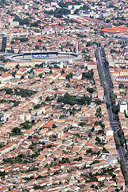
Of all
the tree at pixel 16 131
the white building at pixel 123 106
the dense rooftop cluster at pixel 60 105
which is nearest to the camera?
the dense rooftop cluster at pixel 60 105

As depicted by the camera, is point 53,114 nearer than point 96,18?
Yes

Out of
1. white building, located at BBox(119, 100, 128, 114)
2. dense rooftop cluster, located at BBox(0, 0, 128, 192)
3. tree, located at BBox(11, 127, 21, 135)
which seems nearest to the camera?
dense rooftop cluster, located at BBox(0, 0, 128, 192)

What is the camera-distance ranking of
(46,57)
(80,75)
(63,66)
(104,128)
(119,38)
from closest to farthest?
(104,128)
(80,75)
(63,66)
(46,57)
(119,38)

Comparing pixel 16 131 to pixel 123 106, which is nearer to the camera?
pixel 16 131

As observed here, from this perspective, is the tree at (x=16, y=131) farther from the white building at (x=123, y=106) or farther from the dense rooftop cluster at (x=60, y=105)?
the white building at (x=123, y=106)

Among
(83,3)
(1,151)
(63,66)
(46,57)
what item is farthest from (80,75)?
(83,3)

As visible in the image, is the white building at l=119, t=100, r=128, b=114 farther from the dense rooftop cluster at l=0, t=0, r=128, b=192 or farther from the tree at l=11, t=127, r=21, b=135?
the tree at l=11, t=127, r=21, b=135

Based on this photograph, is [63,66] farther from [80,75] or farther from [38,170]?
[38,170]

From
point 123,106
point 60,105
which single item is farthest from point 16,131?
point 123,106

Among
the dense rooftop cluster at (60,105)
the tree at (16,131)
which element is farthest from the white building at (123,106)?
the tree at (16,131)

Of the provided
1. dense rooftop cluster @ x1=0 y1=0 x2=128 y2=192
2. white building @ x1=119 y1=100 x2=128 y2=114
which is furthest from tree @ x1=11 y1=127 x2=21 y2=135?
white building @ x1=119 y1=100 x2=128 y2=114

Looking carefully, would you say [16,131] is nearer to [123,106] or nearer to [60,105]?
[60,105]
